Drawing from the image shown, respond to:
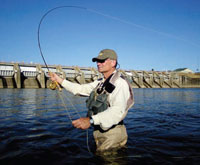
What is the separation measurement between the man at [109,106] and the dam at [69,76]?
27617mm

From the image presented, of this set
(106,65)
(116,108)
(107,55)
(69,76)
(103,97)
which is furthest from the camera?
(69,76)

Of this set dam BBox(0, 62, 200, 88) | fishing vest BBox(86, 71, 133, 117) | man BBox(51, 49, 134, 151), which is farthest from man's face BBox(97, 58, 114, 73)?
dam BBox(0, 62, 200, 88)

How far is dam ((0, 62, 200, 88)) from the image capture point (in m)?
49.3

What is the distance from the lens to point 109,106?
9.79ft

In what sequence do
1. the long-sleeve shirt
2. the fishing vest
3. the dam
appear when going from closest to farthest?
the long-sleeve shirt
the fishing vest
the dam

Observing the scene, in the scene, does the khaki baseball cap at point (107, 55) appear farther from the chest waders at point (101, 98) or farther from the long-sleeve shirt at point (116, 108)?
the long-sleeve shirt at point (116, 108)

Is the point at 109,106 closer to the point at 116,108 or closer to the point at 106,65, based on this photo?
the point at 116,108

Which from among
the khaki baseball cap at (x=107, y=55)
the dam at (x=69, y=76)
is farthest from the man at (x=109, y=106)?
the dam at (x=69, y=76)

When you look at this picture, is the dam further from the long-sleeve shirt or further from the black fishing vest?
the long-sleeve shirt

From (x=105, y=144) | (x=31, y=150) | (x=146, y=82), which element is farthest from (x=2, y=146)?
(x=146, y=82)

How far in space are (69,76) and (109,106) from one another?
59.4 m

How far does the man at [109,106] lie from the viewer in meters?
2.60

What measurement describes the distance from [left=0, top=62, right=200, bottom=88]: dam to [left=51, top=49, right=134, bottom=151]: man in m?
27.6

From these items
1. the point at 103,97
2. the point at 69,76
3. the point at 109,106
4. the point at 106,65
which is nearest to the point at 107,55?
the point at 106,65
